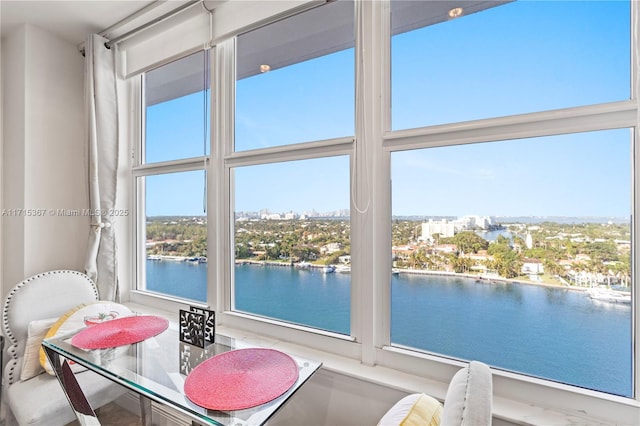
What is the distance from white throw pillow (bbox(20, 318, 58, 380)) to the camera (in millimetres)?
1570

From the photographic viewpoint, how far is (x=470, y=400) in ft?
2.10

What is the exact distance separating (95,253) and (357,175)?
6.21 feet

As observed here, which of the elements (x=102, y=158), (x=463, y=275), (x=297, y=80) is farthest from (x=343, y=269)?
(x=102, y=158)

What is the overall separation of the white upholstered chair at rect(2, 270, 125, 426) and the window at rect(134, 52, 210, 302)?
47cm

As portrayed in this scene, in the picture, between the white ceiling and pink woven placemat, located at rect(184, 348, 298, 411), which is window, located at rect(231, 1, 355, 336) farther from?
the white ceiling

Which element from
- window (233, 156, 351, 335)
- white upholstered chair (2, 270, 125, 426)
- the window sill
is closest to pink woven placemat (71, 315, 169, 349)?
white upholstered chair (2, 270, 125, 426)

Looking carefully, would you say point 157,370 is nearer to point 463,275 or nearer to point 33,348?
A: point 33,348

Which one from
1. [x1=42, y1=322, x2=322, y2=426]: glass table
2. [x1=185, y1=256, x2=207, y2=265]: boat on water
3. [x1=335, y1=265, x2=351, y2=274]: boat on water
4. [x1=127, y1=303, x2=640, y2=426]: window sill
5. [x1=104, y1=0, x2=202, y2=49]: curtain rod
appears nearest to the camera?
[x1=42, y1=322, x2=322, y2=426]: glass table

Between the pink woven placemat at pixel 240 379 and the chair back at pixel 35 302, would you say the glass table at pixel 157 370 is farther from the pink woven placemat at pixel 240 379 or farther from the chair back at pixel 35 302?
the chair back at pixel 35 302

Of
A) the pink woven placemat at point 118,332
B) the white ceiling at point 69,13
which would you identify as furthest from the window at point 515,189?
the white ceiling at point 69,13

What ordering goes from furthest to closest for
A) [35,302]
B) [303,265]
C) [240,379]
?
[35,302] → [303,265] → [240,379]

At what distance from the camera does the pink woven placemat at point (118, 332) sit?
4.31 ft

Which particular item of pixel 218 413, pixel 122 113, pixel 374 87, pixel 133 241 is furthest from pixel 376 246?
pixel 122 113

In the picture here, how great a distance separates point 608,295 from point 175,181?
92.2 inches
